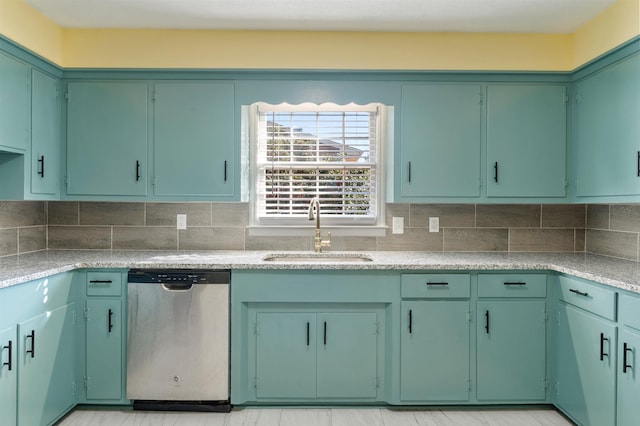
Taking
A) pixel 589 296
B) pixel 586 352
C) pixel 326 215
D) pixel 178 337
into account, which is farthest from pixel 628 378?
pixel 178 337

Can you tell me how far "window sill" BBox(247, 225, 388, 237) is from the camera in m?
3.34

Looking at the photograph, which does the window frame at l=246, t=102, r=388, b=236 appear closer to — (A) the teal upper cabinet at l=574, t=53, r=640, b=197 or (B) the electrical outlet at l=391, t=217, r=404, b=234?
(B) the electrical outlet at l=391, t=217, r=404, b=234

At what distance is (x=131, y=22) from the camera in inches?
115

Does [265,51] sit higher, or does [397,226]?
[265,51]

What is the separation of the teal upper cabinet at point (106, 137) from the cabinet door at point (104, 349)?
79 centimetres

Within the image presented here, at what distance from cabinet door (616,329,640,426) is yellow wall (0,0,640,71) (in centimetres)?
184

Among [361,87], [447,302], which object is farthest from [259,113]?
[447,302]

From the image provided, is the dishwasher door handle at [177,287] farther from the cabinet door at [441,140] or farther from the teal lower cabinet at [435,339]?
the cabinet door at [441,140]

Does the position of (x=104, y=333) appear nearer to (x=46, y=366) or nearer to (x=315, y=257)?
(x=46, y=366)

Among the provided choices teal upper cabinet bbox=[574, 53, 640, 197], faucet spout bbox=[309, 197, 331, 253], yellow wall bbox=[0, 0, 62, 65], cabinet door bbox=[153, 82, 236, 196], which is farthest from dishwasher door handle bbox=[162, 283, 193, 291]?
teal upper cabinet bbox=[574, 53, 640, 197]

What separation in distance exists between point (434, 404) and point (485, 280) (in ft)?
2.72

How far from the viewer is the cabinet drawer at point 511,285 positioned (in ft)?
8.89

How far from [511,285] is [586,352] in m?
0.52

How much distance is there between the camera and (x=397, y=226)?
3352 mm
